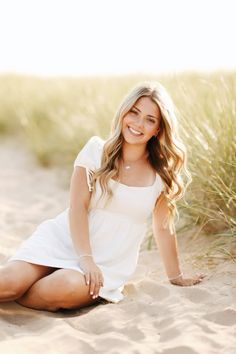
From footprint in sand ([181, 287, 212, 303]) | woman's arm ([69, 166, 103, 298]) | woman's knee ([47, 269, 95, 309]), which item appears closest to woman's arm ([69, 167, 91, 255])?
woman's arm ([69, 166, 103, 298])

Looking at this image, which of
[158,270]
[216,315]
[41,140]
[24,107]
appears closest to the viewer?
[216,315]

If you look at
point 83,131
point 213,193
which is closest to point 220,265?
point 213,193

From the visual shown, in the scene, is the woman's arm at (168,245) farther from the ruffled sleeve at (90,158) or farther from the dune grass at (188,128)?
the ruffled sleeve at (90,158)

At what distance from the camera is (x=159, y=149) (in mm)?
3084

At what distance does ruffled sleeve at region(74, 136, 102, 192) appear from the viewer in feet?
9.77

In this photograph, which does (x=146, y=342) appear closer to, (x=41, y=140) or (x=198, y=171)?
(x=198, y=171)

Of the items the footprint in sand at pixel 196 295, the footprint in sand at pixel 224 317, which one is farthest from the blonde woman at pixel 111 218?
the footprint in sand at pixel 224 317

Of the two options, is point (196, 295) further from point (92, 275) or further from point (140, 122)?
point (140, 122)

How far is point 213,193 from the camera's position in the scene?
11.6ft

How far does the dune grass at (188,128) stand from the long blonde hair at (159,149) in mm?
230

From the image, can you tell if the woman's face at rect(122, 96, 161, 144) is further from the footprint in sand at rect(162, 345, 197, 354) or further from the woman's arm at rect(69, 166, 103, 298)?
the footprint in sand at rect(162, 345, 197, 354)

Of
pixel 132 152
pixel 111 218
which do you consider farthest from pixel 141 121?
pixel 111 218

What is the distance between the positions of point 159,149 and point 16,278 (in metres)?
0.87

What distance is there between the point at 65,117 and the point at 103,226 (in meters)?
4.72
